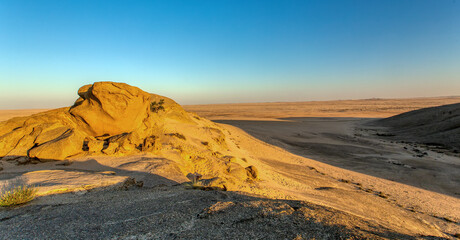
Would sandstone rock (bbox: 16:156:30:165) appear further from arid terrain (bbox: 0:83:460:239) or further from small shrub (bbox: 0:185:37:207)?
small shrub (bbox: 0:185:37:207)

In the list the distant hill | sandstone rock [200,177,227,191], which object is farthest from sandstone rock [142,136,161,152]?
the distant hill

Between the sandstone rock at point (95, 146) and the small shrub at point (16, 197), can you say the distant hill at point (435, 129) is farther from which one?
the small shrub at point (16, 197)

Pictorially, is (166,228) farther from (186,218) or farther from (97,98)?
(97,98)

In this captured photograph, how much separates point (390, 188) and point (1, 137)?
1235cm

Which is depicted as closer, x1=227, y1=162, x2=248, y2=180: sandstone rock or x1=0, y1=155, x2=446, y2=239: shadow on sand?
x1=0, y1=155, x2=446, y2=239: shadow on sand

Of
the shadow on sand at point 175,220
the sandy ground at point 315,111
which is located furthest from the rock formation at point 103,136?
the sandy ground at point 315,111

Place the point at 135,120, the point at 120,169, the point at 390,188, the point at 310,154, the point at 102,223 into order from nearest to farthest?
1. the point at 102,223
2. the point at 120,169
3. the point at 390,188
4. the point at 135,120
5. the point at 310,154

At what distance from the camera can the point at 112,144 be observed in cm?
694

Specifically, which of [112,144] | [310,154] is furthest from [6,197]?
[310,154]

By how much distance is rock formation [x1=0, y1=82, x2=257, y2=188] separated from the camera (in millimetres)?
6371

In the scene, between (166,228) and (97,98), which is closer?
(166,228)

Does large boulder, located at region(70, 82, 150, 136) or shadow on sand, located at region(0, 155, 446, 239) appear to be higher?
large boulder, located at region(70, 82, 150, 136)

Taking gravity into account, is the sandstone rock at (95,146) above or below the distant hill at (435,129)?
above

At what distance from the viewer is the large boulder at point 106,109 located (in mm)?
7594
